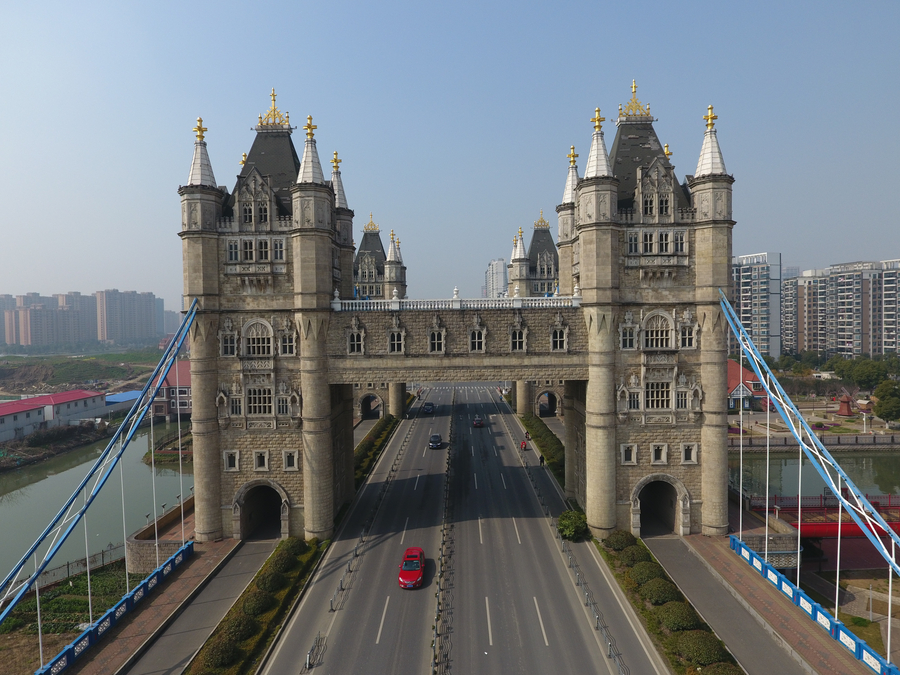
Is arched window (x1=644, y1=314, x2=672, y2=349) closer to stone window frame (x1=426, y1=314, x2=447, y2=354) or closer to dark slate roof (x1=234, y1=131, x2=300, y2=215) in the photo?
stone window frame (x1=426, y1=314, x2=447, y2=354)

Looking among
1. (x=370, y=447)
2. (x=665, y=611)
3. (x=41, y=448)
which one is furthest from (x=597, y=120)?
(x=41, y=448)

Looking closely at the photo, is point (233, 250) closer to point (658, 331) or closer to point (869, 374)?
point (658, 331)

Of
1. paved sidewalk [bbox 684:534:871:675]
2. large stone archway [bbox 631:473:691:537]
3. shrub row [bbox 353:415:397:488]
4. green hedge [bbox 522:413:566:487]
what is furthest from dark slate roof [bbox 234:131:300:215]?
paved sidewalk [bbox 684:534:871:675]

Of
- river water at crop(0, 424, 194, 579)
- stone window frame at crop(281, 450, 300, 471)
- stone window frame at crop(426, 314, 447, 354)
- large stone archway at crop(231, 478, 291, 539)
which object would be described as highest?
stone window frame at crop(426, 314, 447, 354)

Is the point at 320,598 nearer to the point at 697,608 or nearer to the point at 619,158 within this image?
the point at 697,608

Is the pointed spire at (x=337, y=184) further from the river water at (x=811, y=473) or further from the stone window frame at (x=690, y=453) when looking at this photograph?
the river water at (x=811, y=473)

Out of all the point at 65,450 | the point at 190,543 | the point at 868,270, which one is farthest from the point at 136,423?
the point at 868,270
